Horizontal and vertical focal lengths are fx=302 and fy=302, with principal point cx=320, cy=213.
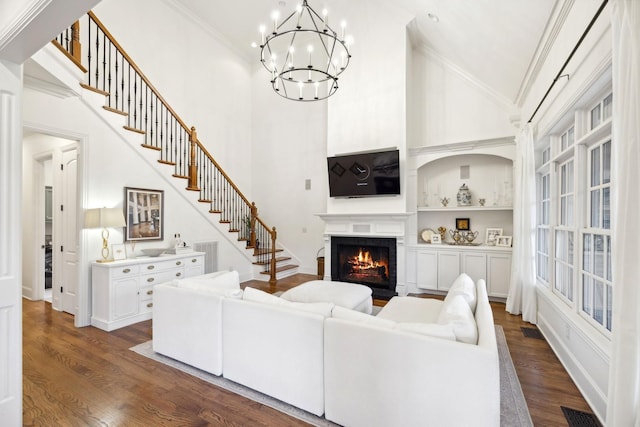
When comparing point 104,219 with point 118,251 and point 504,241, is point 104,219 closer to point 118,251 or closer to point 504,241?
point 118,251

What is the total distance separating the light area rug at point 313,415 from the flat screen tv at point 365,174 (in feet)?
9.75

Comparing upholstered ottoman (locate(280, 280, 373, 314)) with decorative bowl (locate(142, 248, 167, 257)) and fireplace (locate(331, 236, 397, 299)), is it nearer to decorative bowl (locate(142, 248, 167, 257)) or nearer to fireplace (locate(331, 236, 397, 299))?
fireplace (locate(331, 236, 397, 299))

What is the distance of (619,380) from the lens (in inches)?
53.0

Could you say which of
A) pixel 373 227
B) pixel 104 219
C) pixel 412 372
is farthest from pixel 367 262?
pixel 104 219

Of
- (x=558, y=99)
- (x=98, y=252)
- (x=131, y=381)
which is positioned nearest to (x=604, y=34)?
(x=558, y=99)

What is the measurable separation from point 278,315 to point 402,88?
4.51 metres

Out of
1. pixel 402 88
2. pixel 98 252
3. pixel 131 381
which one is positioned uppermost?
pixel 402 88

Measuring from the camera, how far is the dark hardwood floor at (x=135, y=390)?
2.12 m

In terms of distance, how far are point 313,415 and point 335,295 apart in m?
1.49

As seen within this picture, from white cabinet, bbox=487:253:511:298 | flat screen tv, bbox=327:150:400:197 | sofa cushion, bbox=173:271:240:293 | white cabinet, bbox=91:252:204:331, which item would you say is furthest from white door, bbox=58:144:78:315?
white cabinet, bbox=487:253:511:298

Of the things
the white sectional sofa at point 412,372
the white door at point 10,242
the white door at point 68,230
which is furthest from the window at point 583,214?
the white door at point 68,230

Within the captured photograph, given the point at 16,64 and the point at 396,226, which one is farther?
the point at 396,226

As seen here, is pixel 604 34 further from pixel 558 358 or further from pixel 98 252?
pixel 98 252

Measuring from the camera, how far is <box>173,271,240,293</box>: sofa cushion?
2829 mm
